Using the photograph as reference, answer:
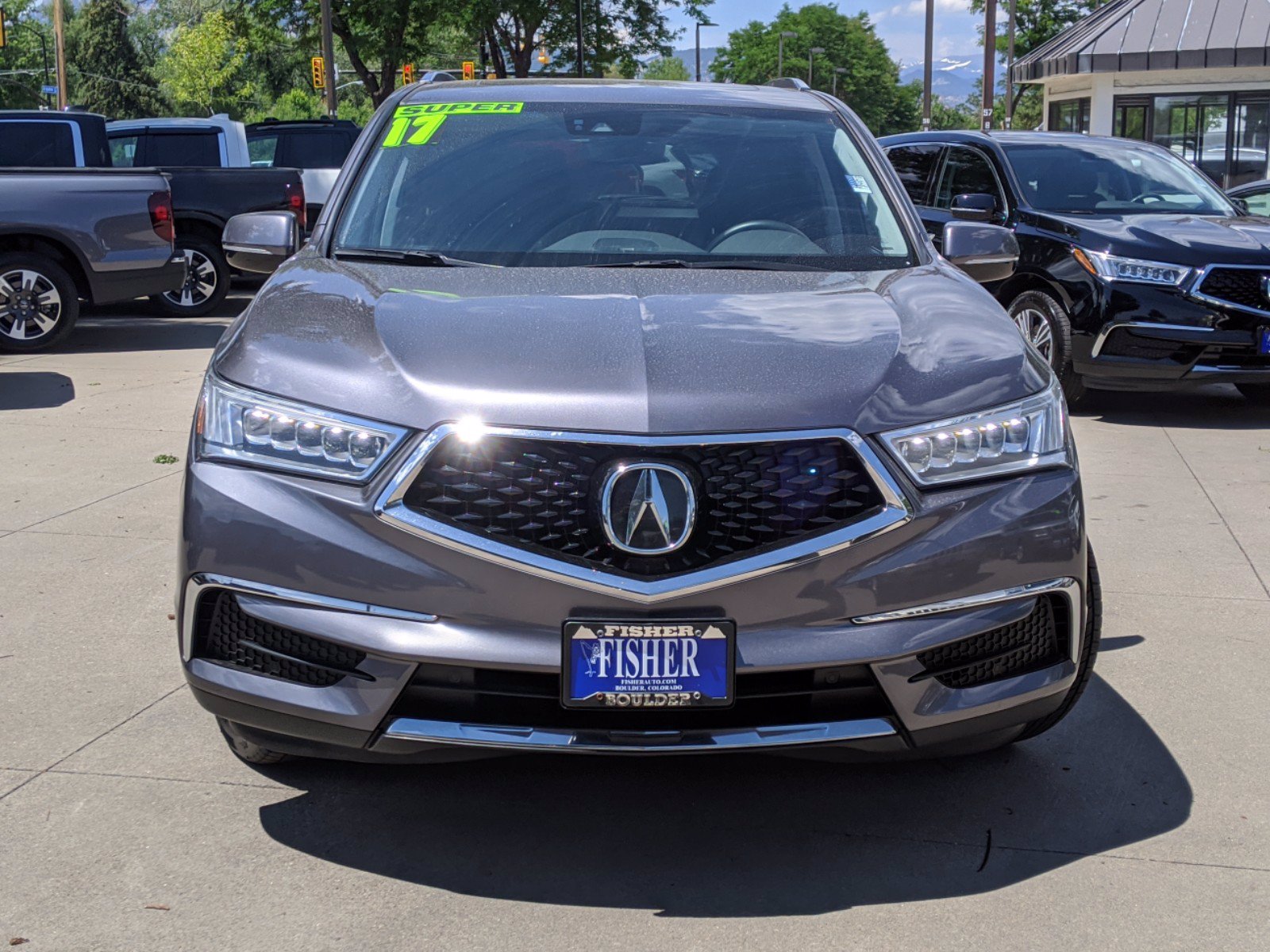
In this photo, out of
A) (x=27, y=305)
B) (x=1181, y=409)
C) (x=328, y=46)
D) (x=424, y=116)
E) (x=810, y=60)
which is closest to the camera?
(x=424, y=116)

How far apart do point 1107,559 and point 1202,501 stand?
1374 millimetres


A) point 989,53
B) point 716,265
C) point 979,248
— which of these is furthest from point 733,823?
point 989,53

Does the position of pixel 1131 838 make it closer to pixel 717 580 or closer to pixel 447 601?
pixel 717 580

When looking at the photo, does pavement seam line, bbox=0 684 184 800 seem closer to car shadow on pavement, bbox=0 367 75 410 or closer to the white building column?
car shadow on pavement, bbox=0 367 75 410

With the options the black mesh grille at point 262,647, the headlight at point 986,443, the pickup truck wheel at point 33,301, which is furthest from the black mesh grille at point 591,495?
the pickup truck wheel at point 33,301

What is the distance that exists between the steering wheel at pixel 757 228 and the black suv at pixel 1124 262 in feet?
17.0

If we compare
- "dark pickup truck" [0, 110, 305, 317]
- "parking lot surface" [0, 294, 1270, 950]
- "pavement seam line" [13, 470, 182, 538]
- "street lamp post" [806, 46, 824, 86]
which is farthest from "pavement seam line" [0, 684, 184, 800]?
"street lamp post" [806, 46, 824, 86]

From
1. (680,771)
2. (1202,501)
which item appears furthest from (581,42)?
(680,771)

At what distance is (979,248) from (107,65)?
327 feet

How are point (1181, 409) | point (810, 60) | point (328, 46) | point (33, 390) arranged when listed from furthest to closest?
point (810, 60)
point (328, 46)
point (33, 390)
point (1181, 409)

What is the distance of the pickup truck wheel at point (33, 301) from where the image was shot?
1180 cm

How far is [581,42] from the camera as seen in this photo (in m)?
49.4

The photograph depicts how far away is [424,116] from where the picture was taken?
467 centimetres

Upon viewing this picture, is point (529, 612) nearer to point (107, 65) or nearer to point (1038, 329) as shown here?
point (1038, 329)
